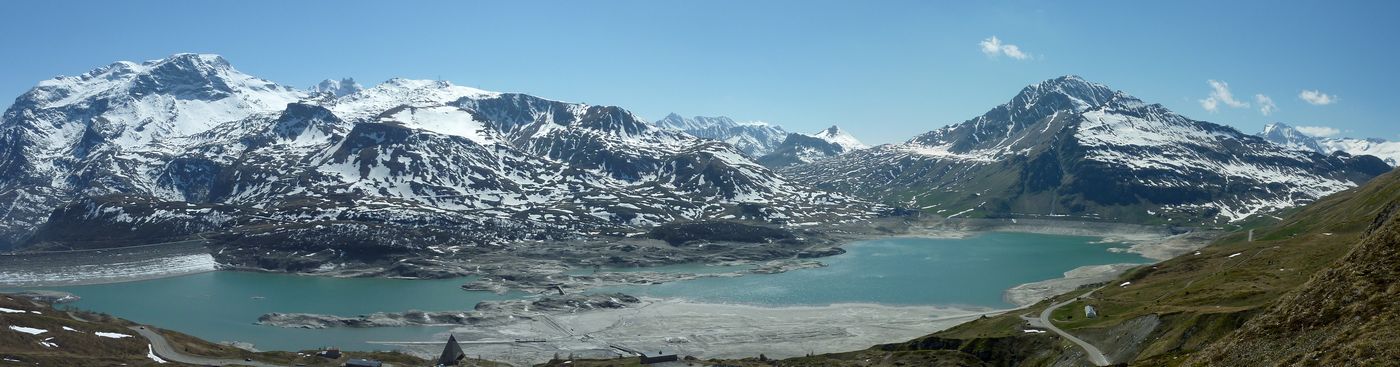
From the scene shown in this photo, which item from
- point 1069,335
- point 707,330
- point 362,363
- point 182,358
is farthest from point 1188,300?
point 182,358

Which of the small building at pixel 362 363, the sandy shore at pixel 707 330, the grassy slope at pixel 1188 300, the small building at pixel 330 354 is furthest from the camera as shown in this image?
the sandy shore at pixel 707 330

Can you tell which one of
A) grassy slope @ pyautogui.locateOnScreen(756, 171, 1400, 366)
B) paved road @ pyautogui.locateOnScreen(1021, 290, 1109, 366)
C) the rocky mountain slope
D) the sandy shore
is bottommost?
the sandy shore

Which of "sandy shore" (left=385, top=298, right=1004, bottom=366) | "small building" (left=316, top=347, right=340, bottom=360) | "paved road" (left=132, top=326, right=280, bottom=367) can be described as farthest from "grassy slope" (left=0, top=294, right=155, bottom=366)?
"sandy shore" (left=385, top=298, right=1004, bottom=366)

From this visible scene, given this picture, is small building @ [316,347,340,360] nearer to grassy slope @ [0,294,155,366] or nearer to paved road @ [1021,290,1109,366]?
grassy slope @ [0,294,155,366]

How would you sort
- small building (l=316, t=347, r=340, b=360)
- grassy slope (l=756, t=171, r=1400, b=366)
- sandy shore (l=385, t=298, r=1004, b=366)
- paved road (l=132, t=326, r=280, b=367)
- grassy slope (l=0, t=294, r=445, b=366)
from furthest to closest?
sandy shore (l=385, t=298, r=1004, b=366), small building (l=316, t=347, r=340, b=360), paved road (l=132, t=326, r=280, b=367), grassy slope (l=0, t=294, r=445, b=366), grassy slope (l=756, t=171, r=1400, b=366)

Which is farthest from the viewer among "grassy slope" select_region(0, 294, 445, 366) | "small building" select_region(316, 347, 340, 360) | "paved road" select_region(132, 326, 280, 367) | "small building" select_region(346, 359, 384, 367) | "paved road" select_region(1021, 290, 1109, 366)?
"small building" select_region(316, 347, 340, 360)

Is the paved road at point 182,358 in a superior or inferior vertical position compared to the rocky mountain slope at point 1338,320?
inferior

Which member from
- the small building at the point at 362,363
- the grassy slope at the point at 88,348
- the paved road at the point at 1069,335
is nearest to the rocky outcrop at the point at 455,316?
the grassy slope at the point at 88,348

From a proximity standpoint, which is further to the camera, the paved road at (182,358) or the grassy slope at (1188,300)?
the paved road at (182,358)

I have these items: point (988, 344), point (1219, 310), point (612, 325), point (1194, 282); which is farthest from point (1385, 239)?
point (612, 325)

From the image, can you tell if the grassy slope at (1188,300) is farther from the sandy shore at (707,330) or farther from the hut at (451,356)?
the hut at (451,356)
